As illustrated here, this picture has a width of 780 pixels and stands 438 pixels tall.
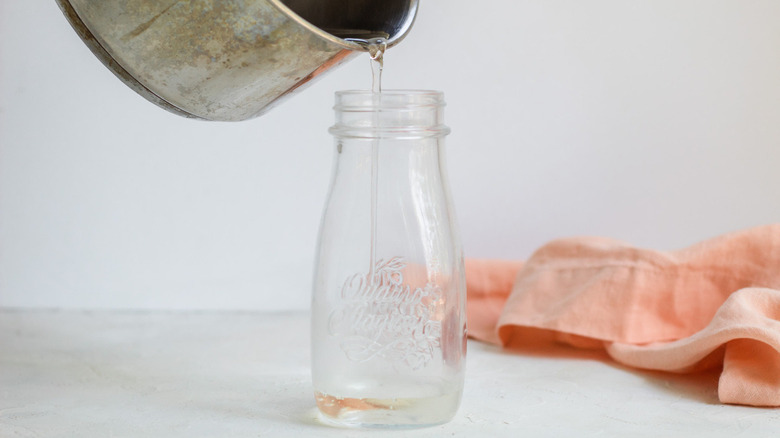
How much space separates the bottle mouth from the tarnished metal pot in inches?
1.7

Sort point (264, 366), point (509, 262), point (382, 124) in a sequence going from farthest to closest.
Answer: point (509, 262), point (264, 366), point (382, 124)

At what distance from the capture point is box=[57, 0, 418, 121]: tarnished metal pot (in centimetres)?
61

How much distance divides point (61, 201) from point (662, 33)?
762mm

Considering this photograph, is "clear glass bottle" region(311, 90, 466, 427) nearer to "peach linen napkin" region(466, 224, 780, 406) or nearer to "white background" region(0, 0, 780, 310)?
"peach linen napkin" region(466, 224, 780, 406)

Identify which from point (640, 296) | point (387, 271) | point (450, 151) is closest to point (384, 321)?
point (387, 271)

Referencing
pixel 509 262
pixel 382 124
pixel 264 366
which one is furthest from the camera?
pixel 509 262

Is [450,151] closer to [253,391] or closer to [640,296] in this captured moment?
[640,296]

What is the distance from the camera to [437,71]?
114 cm

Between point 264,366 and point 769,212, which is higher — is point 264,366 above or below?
below

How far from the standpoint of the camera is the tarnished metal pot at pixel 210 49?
0.61 m

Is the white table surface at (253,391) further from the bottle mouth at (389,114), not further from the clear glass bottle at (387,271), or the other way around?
the bottle mouth at (389,114)

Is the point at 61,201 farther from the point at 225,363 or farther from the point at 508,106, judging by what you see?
the point at 508,106

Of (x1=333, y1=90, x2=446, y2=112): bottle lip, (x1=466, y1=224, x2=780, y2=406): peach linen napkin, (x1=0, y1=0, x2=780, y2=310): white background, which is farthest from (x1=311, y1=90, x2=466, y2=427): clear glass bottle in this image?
(x1=0, y1=0, x2=780, y2=310): white background

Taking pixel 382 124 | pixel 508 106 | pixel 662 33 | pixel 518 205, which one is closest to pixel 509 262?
pixel 518 205
